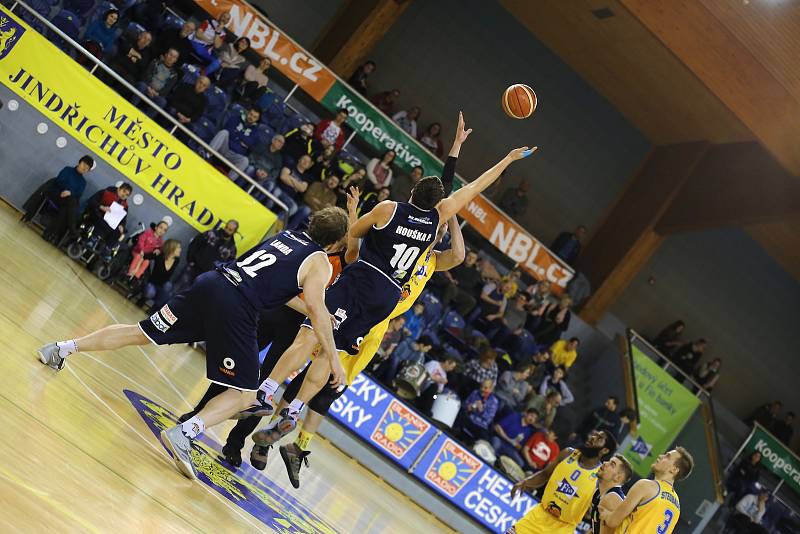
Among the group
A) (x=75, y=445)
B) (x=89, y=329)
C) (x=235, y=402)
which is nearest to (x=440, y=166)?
(x=89, y=329)

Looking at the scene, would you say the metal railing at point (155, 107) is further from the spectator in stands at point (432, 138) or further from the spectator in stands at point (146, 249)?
the spectator in stands at point (432, 138)

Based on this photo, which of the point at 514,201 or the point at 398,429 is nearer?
the point at 398,429

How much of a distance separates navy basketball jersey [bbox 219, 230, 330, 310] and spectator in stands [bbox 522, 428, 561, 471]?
27.8 ft

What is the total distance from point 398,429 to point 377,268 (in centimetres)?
526

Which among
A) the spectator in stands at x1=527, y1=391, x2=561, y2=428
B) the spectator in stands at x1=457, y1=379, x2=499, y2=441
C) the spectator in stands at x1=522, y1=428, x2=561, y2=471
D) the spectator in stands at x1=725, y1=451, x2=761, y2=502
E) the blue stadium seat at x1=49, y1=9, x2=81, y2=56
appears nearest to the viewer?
the blue stadium seat at x1=49, y1=9, x2=81, y2=56

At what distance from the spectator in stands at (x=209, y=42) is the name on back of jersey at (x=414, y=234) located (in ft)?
26.6

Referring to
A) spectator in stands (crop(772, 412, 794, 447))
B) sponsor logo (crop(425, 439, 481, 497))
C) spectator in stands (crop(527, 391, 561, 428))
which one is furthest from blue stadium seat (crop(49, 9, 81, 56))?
spectator in stands (crop(772, 412, 794, 447))

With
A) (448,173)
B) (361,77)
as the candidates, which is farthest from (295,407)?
(361,77)

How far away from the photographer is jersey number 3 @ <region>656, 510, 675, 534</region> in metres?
6.96

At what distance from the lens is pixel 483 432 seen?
13180 mm

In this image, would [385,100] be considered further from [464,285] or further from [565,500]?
[565,500]

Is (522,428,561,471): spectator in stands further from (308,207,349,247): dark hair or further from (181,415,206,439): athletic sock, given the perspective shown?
(181,415,206,439): athletic sock

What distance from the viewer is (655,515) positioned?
6922 millimetres

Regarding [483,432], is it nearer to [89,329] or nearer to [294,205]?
[294,205]
